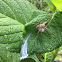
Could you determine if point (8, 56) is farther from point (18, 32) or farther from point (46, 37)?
point (46, 37)

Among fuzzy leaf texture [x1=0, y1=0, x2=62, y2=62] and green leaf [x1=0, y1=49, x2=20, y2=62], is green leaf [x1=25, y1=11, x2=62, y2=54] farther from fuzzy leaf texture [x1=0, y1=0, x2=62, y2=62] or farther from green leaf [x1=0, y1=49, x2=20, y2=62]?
Result: green leaf [x1=0, y1=49, x2=20, y2=62]

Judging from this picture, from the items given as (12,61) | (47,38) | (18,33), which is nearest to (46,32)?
(47,38)

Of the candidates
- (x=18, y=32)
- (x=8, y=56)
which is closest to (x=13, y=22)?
(x=18, y=32)

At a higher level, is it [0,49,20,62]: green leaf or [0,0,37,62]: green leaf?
[0,0,37,62]: green leaf

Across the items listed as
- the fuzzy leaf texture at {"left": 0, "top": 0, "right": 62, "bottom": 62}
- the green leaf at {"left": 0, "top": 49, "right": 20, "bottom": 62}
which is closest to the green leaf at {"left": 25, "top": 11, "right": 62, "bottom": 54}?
the fuzzy leaf texture at {"left": 0, "top": 0, "right": 62, "bottom": 62}

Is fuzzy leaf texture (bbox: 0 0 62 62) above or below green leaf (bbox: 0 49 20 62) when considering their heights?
above

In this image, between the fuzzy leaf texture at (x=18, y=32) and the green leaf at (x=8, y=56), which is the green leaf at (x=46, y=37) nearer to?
the fuzzy leaf texture at (x=18, y=32)

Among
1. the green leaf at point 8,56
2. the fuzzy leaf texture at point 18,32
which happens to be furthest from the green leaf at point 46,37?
the green leaf at point 8,56

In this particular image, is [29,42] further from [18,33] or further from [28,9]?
[28,9]
